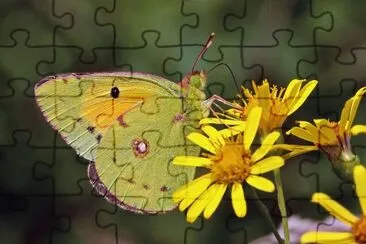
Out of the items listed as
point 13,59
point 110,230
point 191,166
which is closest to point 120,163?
point 191,166

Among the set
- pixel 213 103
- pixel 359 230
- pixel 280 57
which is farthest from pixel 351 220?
pixel 280 57

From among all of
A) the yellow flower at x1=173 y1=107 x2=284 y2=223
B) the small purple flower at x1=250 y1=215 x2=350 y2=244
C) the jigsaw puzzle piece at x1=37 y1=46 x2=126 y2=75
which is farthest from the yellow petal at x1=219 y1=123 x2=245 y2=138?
the jigsaw puzzle piece at x1=37 y1=46 x2=126 y2=75

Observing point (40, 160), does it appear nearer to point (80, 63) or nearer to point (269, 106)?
point (80, 63)

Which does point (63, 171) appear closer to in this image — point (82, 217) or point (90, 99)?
point (82, 217)

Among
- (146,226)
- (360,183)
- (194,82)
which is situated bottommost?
(146,226)

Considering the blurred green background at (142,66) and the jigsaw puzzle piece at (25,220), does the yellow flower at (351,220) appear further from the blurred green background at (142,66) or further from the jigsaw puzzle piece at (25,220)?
the jigsaw puzzle piece at (25,220)

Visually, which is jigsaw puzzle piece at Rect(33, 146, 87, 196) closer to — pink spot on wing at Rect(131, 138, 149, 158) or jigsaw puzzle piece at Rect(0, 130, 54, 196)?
jigsaw puzzle piece at Rect(0, 130, 54, 196)
